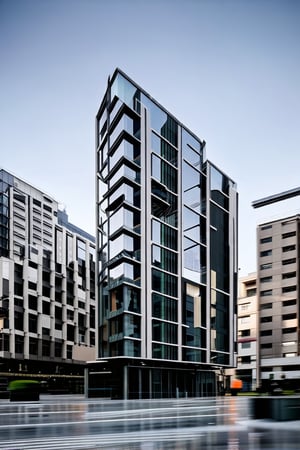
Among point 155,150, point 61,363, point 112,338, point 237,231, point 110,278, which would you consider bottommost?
point 61,363

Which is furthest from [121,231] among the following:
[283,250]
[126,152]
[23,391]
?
[283,250]

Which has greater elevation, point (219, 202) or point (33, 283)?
point (219, 202)

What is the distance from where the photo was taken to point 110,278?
64188 millimetres

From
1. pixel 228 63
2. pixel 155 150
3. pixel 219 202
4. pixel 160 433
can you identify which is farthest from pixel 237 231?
pixel 160 433

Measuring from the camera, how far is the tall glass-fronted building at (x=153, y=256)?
62.8 meters

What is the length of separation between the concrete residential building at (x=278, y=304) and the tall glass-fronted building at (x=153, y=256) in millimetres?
8918

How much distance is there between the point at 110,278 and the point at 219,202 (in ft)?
80.1

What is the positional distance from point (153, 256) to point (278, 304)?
37355 millimetres

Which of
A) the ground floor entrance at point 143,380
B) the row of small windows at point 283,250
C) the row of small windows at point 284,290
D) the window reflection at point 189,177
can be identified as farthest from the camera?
the row of small windows at point 284,290

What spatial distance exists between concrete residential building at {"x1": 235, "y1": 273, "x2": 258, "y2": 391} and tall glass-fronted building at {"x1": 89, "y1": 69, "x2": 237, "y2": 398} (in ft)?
128

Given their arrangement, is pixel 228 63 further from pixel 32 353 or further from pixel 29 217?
pixel 29 217

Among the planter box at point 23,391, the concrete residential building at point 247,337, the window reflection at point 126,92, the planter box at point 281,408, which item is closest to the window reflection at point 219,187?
the window reflection at point 126,92

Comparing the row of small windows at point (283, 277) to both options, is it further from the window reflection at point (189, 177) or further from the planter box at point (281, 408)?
the planter box at point (281, 408)

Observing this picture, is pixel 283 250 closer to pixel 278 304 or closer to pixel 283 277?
pixel 283 277
